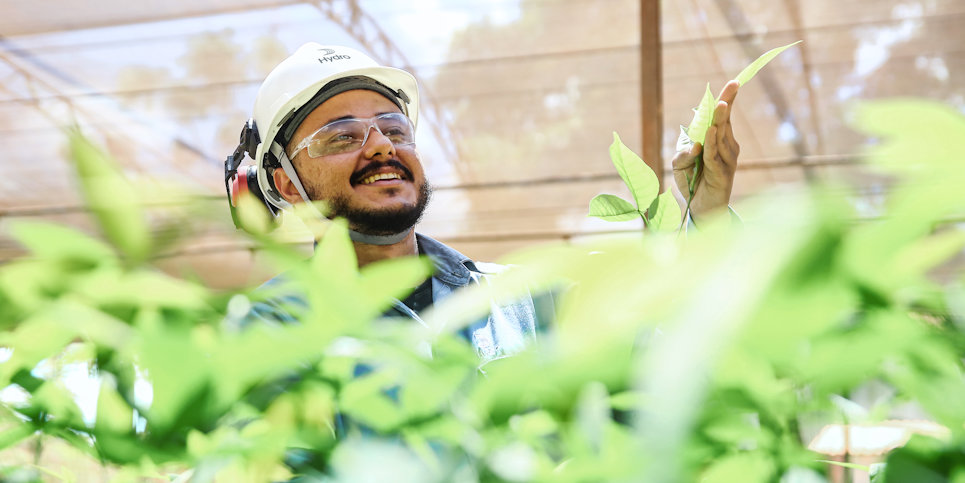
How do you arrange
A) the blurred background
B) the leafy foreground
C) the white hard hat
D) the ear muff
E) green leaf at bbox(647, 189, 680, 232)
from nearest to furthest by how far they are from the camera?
1. the leafy foreground
2. green leaf at bbox(647, 189, 680, 232)
3. the ear muff
4. the white hard hat
5. the blurred background

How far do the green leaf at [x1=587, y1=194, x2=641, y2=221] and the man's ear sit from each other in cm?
124

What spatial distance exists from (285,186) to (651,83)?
3.32 m

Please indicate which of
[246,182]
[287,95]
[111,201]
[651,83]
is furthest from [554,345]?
[651,83]

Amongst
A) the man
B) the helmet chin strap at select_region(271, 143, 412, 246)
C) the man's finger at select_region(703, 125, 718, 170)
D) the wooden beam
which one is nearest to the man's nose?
the man

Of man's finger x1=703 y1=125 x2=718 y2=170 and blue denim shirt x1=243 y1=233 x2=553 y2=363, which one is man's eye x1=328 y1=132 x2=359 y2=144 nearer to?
blue denim shirt x1=243 y1=233 x2=553 y2=363

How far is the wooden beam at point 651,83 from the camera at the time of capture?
4.37 metres

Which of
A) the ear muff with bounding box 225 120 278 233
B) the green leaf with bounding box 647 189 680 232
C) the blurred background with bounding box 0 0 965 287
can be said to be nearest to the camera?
the green leaf with bounding box 647 189 680 232

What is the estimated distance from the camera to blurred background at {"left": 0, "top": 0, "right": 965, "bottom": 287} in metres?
5.08

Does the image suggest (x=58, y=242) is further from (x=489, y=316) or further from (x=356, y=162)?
(x=356, y=162)

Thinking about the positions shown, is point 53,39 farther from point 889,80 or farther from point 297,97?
point 889,80

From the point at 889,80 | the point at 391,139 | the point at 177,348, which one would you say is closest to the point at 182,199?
the point at 177,348

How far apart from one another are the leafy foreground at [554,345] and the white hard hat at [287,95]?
1242 mm

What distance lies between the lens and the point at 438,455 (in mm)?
153

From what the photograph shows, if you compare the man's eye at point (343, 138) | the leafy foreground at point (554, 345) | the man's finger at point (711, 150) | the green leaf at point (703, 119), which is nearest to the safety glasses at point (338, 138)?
the man's eye at point (343, 138)
